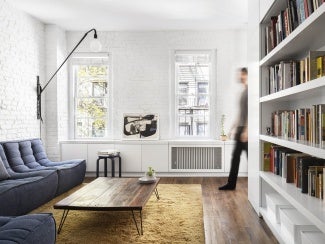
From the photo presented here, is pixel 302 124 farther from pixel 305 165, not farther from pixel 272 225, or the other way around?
pixel 272 225

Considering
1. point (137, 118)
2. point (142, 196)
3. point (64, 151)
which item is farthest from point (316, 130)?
point (64, 151)

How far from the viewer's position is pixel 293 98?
3.46m

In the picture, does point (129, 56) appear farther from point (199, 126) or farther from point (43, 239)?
point (43, 239)

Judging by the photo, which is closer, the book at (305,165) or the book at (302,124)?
the book at (302,124)

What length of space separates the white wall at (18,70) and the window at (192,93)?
8.36 feet

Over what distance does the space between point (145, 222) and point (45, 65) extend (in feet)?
13.2

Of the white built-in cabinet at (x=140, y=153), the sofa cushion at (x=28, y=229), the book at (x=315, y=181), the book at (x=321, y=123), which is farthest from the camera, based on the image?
the white built-in cabinet at (x=140, y=153)

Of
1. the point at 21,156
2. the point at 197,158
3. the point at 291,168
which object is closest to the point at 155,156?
the point at 197,158

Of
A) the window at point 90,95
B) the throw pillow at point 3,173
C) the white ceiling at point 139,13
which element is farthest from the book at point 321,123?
the window at point 90,95

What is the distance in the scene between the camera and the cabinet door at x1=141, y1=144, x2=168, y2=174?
6.46 m

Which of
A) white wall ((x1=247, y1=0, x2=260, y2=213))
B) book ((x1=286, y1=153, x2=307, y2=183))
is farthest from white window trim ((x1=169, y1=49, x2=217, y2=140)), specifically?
book ((x1=286, y1=153, x2=307, y2=183))

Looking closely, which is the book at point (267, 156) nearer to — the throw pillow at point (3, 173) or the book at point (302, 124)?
the book at point (302, 124)

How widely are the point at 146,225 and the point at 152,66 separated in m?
3.88

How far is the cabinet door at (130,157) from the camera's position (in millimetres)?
6488
